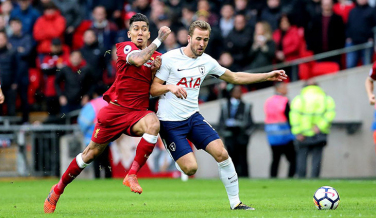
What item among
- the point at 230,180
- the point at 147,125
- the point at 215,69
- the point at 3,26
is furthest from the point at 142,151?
the point at 3,26

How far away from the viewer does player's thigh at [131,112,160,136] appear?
9648mm

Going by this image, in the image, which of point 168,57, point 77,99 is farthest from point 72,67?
point 168,57

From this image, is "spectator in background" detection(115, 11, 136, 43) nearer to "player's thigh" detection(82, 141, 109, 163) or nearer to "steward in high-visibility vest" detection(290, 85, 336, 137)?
"steward in high-visibility vest" detection(290, 85, 336, 137)

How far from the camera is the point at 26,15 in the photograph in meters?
21.7

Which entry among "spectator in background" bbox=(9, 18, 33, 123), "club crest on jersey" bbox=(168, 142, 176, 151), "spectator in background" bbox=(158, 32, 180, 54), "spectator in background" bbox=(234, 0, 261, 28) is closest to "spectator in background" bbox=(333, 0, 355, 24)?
"spectator in background" bbox=(234, 0, 261, 28)

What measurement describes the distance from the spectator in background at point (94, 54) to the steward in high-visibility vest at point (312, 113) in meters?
5.31

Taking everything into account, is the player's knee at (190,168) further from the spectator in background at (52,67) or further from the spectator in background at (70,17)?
the spectator in background at (70,17)

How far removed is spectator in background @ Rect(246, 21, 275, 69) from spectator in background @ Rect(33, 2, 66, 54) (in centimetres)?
544

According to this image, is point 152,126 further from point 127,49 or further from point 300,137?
point 300,137

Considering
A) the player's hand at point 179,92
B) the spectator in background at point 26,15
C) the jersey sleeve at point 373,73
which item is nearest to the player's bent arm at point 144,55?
the player's hand at point 179,92

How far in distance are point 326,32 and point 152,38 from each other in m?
4.70

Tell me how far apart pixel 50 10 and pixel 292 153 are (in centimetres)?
787

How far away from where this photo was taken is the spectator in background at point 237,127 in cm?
1919

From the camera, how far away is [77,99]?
64.7ft
